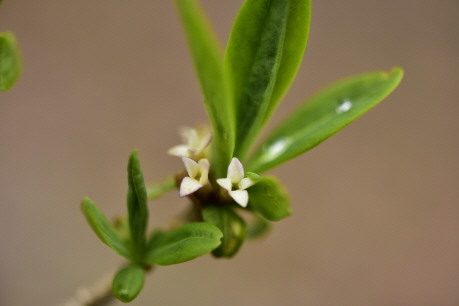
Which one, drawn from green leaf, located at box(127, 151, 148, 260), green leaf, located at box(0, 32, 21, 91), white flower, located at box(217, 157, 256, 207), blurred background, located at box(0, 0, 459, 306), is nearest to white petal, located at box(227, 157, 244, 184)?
white flower, located at box(217, 157, 256, 207)

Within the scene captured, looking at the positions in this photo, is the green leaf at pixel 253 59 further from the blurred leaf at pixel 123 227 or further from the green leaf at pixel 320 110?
the blurred leaf at pixel 123 227

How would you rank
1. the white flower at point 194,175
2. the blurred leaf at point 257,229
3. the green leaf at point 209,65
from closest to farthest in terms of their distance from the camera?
1. the green leaf at point 209,65
2. the white flower at point 194,175
3. the blurred leaf at point 257,229

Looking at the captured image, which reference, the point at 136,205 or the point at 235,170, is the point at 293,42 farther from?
the point at 136,205

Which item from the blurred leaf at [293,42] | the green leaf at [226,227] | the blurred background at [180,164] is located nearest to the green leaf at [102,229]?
the green leaf at [226,227]

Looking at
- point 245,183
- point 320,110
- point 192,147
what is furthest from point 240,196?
point 320,110

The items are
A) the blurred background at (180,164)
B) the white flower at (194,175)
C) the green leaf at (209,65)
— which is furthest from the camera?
the blurred background at (180,164)

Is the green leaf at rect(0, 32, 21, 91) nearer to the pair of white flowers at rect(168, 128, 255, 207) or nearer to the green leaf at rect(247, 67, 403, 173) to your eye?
the pair of white flowers at rect(168, 128, 255, 207)

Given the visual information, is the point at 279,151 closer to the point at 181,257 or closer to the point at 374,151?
the point at 181,257
